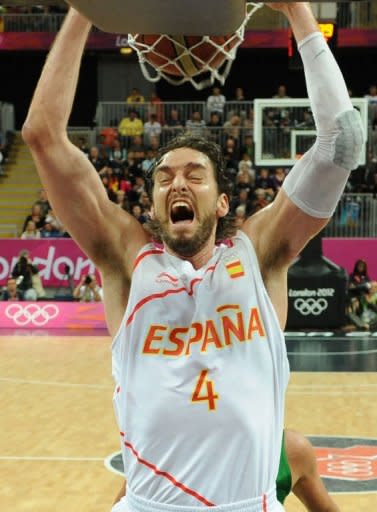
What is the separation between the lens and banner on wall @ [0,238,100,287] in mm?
18438

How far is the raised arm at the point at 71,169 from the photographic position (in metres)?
3.08

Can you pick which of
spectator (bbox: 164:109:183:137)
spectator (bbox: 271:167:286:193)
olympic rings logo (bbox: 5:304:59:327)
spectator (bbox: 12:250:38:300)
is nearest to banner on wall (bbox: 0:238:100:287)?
spectator (bbox: 12:250:38:300)

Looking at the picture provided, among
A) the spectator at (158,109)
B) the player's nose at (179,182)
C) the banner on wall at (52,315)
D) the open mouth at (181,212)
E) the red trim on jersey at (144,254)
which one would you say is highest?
the spectator at (158,109)

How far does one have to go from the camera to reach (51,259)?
1859 centimetres

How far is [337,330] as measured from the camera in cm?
1533

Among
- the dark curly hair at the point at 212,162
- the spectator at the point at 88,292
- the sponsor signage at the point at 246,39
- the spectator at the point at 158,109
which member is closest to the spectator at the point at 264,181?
the spectator at the point at 158,109

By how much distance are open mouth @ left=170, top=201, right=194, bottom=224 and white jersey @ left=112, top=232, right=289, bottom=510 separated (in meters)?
0.18

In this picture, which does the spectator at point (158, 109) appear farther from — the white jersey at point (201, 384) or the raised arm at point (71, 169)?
the white jersey at point (201, 384)

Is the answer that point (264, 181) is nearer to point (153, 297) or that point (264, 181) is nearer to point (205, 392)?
point (153, 297)

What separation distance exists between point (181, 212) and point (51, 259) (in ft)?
51.0

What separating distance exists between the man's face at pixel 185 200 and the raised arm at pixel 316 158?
236 millimetres

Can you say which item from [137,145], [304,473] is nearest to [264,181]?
[137,145]

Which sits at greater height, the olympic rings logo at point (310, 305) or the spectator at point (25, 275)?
the spectator at point (25, 275)

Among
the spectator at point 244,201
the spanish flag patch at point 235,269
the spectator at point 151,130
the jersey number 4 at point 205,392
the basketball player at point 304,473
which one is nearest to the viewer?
the jersey number 4 at point 205,392
